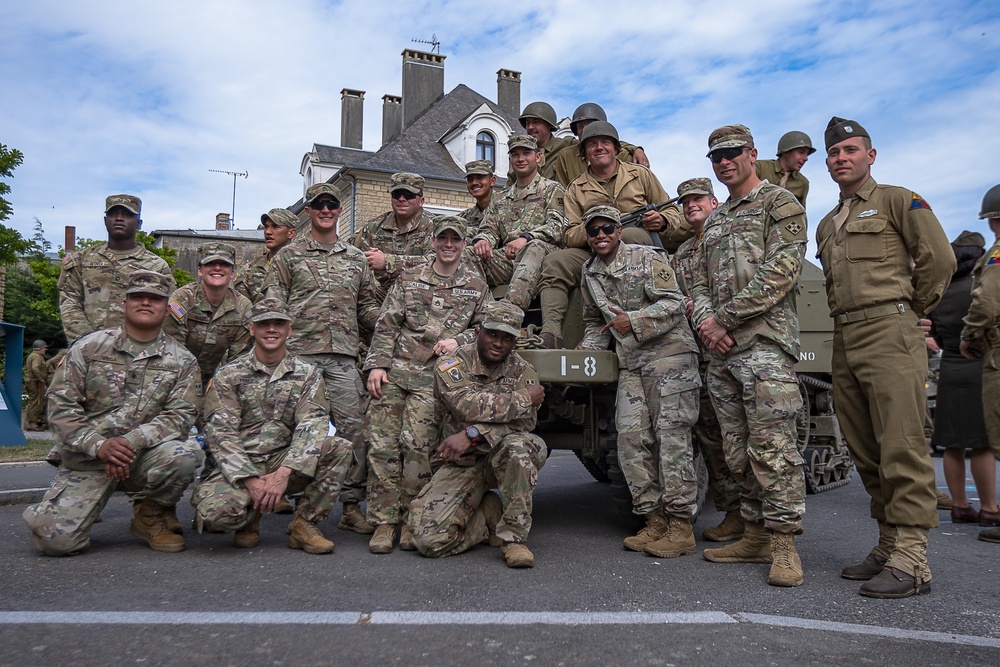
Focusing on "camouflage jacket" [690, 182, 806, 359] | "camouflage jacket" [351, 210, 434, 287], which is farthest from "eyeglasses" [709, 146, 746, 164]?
"camouflage jacket" [351, 210, 434, 287]

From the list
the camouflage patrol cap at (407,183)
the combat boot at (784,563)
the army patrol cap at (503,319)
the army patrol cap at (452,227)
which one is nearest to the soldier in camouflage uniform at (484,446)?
the army patrol cap at (503,319)

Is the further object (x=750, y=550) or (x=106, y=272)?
(x=106, y=272)

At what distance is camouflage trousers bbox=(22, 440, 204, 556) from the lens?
4625 millimetres

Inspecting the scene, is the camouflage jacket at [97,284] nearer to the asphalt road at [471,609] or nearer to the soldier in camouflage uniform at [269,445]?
the soldier in camouflage uniform at [269,445]

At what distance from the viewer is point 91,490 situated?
483cm

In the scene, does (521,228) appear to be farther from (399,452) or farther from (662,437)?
(662,437)

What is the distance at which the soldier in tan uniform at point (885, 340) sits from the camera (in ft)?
13.0

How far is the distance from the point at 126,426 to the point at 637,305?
9.93 ft

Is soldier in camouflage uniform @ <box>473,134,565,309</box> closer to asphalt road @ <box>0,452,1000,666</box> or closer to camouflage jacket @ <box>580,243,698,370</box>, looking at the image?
camouflage jacket @ <box>580,243,698,370</box>

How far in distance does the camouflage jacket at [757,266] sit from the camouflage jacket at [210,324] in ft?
11.1

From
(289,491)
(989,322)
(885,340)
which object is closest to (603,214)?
(885,340)

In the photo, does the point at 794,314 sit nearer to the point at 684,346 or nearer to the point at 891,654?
the point at 684,346

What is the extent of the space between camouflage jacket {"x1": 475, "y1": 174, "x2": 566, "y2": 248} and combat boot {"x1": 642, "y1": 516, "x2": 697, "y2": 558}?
2148 millimetres

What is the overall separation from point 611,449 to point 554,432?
0.61m
